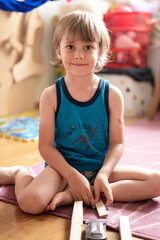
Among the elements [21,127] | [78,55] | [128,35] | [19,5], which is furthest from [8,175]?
[128,35]

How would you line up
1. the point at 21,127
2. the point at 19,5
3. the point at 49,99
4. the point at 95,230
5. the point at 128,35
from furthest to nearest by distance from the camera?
the point at 128,35 < the point at 21,127 < the point at 19,5 < the point at 49,99 < the point at 95,230

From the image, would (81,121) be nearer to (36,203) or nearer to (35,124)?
(36,203)

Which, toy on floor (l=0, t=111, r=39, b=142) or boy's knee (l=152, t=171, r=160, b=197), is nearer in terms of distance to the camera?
boy's knee (l=152, t=171, r=160, b=197)

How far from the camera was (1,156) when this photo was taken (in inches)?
58.1

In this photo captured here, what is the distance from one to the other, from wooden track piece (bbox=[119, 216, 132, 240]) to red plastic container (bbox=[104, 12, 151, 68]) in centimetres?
170

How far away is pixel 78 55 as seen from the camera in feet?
3.23

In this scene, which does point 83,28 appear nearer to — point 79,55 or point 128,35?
point 79,55

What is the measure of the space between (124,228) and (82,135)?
1.09 feet

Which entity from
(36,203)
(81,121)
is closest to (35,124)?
(81,121)

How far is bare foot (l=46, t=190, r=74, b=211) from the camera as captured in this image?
925mm

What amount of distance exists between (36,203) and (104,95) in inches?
15.0

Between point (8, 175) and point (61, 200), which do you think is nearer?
point (61, 200)

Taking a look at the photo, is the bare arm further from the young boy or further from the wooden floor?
the wooden floor

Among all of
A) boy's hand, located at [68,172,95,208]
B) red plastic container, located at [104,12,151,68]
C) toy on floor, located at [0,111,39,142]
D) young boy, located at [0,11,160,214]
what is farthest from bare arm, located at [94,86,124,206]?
red plastic container, located at [104,12,151,68]
